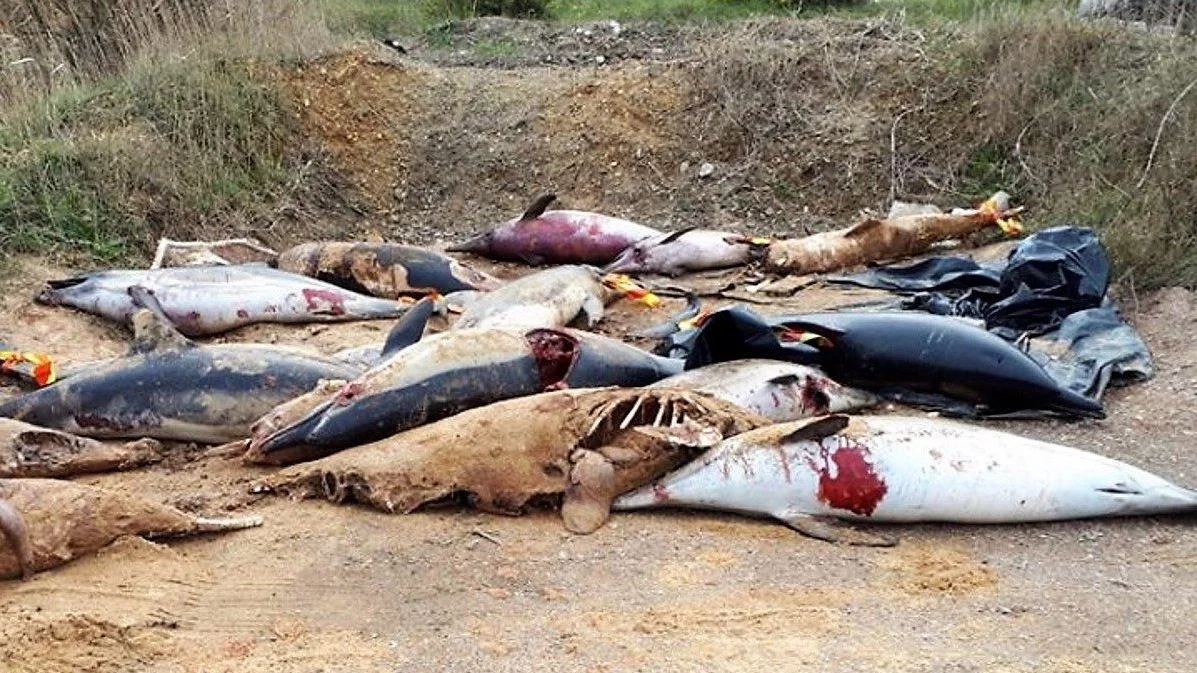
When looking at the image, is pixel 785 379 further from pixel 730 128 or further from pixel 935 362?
pixel 730 128

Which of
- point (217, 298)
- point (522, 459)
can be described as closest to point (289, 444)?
point (522, 459)

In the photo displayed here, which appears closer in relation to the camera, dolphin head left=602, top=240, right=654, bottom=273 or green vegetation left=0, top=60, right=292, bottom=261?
green vegetation left=0, top=60, right=292, bottom=261

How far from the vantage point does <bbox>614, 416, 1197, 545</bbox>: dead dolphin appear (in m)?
4.65

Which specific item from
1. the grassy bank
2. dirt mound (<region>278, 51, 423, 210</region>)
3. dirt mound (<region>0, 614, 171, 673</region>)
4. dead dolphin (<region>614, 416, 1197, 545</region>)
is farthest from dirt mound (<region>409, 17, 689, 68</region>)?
dirt mound (<region>0, 614, 171, 673</region>)

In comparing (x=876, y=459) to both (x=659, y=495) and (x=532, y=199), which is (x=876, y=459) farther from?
(x=532, y=199)

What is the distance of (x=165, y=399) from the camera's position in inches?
217

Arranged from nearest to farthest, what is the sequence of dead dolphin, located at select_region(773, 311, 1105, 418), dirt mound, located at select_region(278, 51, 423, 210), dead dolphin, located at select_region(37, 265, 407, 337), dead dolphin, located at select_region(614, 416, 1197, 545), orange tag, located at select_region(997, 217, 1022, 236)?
dead dolphin, located at select_region(614, 416, 1197, 545) < dead dolphin, located at select_region(773, 311, 1105, 418) < dead dolphin, located at select_region(37, 265, 407, 337) < orange tag, located at select_region(997, 217, 1022, 236) < dirt mound, located at select_region(278, 51, 423, 210)

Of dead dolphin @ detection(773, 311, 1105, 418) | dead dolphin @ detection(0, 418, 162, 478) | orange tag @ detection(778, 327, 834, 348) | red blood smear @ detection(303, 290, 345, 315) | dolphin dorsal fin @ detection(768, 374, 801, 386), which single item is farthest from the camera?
red blood smear @ detection(303, 290, 345, 315)

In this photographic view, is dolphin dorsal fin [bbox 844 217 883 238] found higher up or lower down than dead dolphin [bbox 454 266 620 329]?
lower down

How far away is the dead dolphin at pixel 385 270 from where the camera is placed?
8.02m

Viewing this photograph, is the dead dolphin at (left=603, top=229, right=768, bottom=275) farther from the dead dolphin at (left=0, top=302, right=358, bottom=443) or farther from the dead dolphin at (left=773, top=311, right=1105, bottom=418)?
the dead dolphin at (left=0, top=302, right=358, bottom=443)

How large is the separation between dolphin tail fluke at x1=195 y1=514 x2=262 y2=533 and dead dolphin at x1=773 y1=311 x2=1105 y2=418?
8.27 feet

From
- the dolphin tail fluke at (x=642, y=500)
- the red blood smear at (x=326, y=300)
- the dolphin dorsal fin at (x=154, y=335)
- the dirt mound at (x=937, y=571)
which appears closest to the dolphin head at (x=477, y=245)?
the red blood smear at (x=326, y=300)

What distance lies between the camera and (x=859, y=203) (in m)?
9.77
